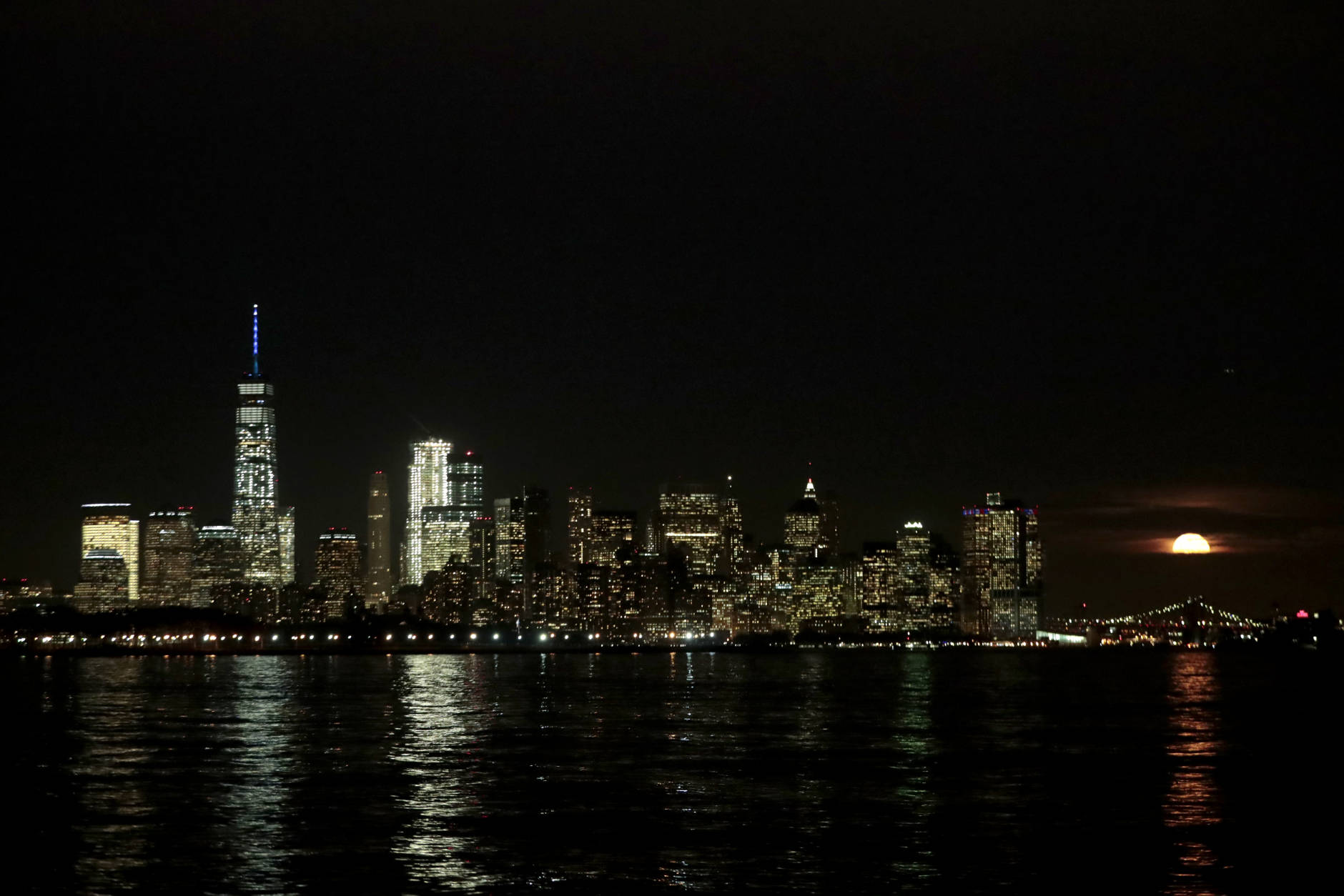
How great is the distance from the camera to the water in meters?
37.7

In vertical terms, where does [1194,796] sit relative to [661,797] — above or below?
below

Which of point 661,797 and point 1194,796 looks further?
point 1194,796

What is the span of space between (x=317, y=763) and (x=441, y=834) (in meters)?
20.4

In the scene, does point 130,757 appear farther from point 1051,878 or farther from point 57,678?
point 57,678

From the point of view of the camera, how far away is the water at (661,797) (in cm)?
3766

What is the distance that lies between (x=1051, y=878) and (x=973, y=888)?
2346mm

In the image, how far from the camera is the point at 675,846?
4084cm

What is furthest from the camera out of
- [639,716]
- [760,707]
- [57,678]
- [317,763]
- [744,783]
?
[57,678]

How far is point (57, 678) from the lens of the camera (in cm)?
16450

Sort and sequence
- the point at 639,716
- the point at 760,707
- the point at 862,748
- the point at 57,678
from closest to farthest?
the point at 862,748, the point at 639,716, the point at 760,707, the point at 57,678

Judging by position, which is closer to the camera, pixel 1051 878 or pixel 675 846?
pixel 1051 878

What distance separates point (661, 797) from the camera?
5103cm

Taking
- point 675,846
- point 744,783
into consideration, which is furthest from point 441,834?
point 744,783

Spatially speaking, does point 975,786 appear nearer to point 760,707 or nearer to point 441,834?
point 441,834
